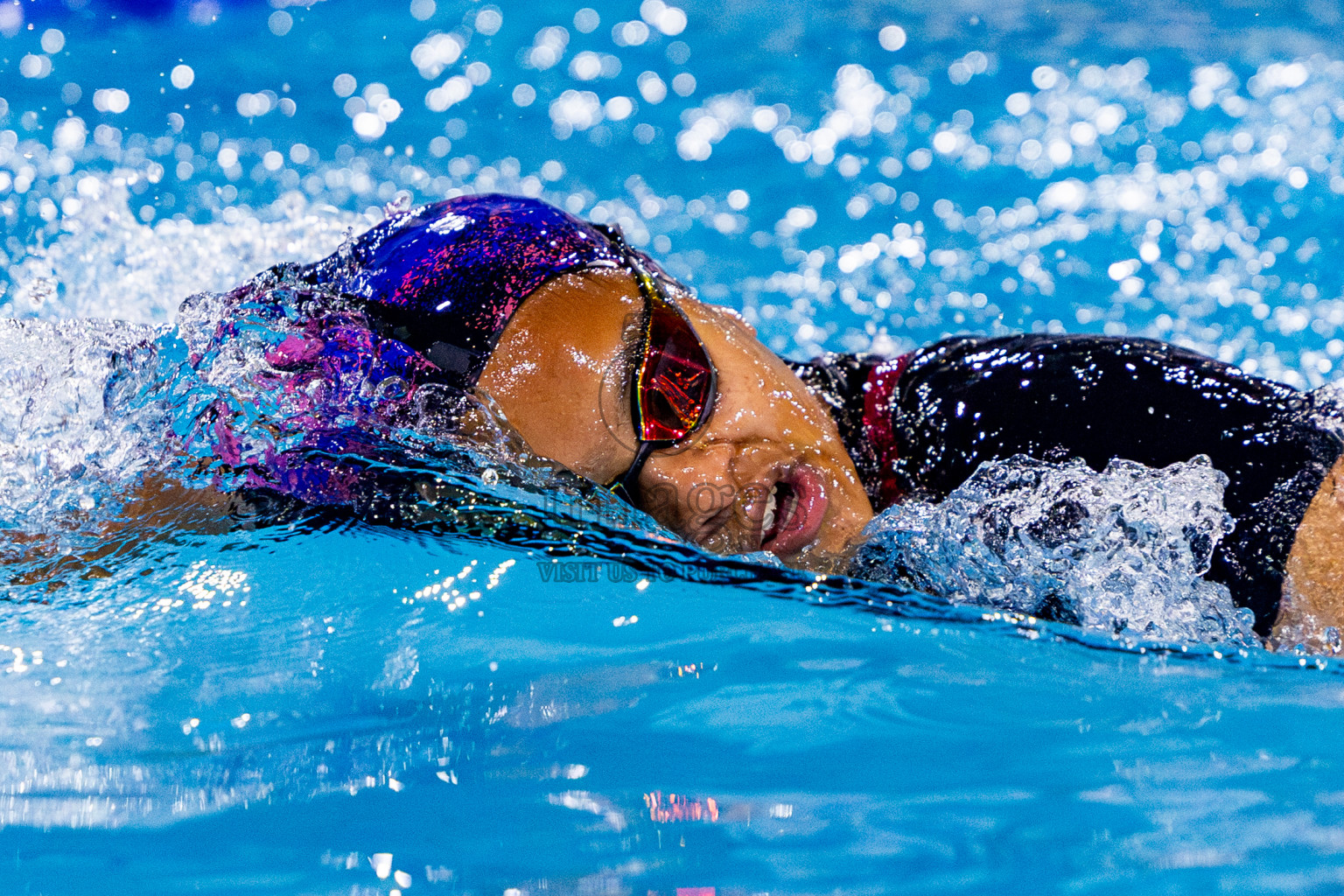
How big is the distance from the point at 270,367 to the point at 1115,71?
3.38 meters

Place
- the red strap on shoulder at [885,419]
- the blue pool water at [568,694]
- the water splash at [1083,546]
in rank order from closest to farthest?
the blue pool water at [568,694] < the water splash at [1083,546] < the red strap on shoulder at [885,419]

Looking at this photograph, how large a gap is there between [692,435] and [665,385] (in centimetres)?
8

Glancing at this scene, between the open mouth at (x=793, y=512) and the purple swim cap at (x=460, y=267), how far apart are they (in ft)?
1.35

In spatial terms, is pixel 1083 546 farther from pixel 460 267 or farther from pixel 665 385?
pixel 460 267

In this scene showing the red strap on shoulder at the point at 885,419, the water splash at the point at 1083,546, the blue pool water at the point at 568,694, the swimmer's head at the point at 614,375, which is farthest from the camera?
the red strap on shoulder at the point at 885,419

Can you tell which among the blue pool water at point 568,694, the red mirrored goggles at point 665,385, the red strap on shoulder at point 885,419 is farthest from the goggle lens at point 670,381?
the red strap on shoulder at point 885,419

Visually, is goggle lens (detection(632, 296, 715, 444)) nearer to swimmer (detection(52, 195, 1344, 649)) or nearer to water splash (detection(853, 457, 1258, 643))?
swimmer (detection(52, 195, 1344, 649))

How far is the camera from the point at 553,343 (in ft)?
4.85

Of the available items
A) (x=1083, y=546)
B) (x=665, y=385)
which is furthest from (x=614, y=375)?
→ (x=1083, y=546)

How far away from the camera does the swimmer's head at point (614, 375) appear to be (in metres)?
1.48

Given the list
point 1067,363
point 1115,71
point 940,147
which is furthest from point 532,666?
point 1115,71

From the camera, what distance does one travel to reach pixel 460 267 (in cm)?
155

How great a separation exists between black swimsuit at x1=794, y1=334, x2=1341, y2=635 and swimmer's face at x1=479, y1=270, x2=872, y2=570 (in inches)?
4.4

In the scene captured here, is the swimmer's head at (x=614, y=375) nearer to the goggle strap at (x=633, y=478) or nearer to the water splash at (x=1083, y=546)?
the goggle strap at (x=633, y=478)
